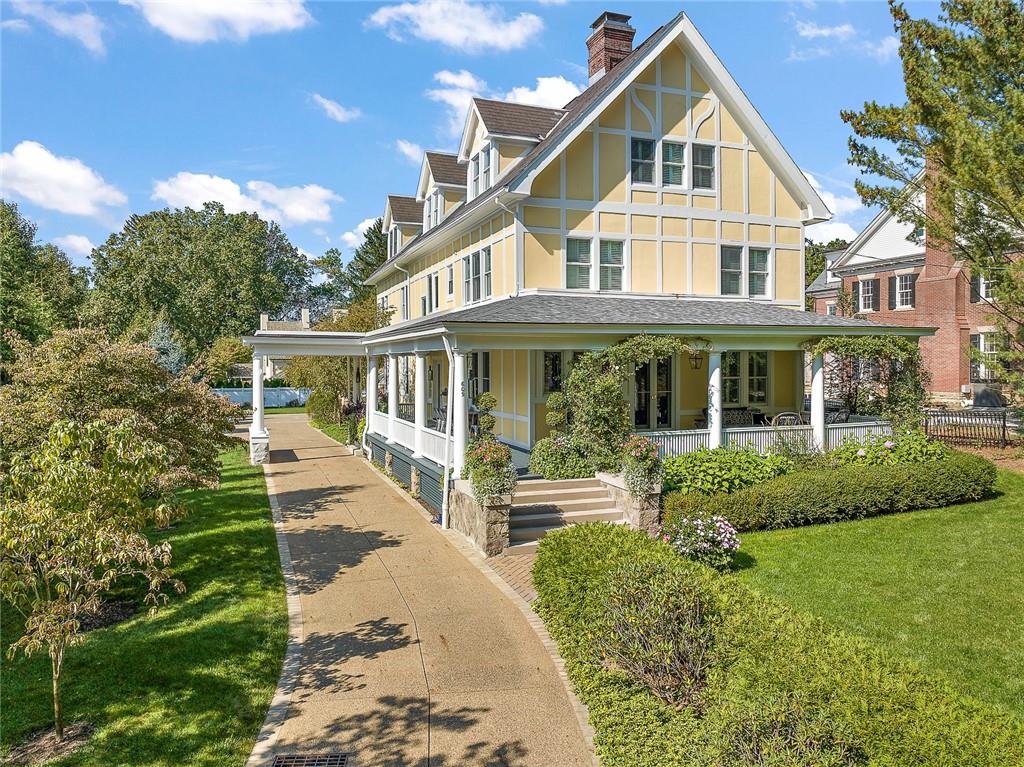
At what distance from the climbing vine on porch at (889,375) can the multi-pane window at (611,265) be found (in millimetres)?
5379

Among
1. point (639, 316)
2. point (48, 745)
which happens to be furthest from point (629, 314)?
point (48, 745)

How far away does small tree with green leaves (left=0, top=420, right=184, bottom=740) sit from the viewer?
5902 millimetres

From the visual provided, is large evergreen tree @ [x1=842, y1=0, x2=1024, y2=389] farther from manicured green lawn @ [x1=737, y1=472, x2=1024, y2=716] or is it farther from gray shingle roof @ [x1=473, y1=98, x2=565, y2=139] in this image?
gray shingle roof @ [x1=473, y1=98, x2=565, y2=139]

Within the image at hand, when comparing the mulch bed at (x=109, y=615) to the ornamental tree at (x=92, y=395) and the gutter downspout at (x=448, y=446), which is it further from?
the gutter downspout at (x=448, y=446)

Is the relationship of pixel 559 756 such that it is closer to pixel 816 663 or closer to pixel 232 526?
pixel 816 663

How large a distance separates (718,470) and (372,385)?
13617 mm

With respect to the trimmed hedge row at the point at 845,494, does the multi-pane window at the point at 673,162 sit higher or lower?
higher

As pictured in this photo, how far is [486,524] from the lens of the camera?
38.6 feet

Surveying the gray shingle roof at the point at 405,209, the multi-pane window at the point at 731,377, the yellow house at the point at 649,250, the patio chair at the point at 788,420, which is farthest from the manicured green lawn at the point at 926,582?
the gray shingle roof at the point at 405,209

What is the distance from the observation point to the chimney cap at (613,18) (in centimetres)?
2300

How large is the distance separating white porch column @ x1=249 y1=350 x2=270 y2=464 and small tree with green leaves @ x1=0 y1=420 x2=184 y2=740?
16299mm

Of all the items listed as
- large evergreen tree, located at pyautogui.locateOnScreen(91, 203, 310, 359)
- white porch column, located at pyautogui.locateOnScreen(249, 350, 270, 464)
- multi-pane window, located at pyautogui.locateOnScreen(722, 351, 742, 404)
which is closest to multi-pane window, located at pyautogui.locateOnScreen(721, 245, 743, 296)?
multi-pane window, located at pyautogui.locateOnScreen(722, 351, 742, 404)

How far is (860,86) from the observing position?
61.6 feet

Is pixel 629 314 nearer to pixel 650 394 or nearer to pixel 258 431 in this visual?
pixel 650 394
